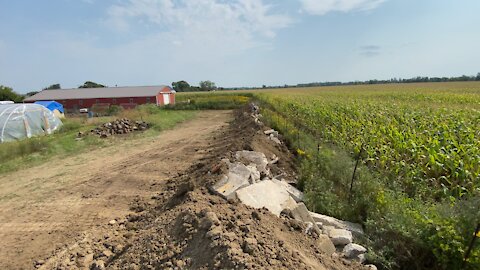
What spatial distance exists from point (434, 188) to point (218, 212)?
3.98 metres

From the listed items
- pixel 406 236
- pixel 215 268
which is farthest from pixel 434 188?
pixel 215 268

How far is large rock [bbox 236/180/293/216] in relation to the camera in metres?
4.57

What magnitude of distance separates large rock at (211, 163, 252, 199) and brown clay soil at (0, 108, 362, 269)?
0.52ft

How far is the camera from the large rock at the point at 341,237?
12.9 ft

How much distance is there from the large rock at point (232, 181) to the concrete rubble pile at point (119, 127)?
12941 mm

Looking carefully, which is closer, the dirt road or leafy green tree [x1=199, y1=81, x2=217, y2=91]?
the dirt road

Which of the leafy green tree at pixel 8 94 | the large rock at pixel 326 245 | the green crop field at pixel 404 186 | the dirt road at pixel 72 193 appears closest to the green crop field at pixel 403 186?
the green crop field at pixel 404 186

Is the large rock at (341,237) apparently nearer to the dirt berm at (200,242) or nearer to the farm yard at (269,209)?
the farm yard at (269,209)

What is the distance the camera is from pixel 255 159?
689 cm

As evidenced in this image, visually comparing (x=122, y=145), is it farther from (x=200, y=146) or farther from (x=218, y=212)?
(x=218, y=212)

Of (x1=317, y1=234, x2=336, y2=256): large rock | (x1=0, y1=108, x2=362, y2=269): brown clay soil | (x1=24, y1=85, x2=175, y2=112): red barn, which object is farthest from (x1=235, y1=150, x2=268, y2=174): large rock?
(x1=24, y1=85, x2=175, y2=112): red barn

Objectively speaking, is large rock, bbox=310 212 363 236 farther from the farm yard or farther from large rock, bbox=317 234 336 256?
large rock, bbox=317 234 336 256

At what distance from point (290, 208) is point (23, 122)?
18006mm

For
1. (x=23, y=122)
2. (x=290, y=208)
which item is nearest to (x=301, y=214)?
(x=290, y=208)
